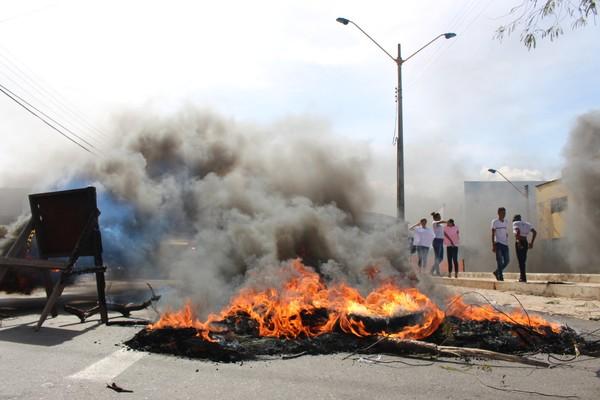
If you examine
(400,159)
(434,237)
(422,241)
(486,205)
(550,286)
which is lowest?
(550,286)

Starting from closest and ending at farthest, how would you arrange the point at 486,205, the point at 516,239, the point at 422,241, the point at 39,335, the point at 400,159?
1. the point at 39,335
2. the point at 516,239
3. the point at 422,241
4. the point at 400,159
5. the point at 486,205

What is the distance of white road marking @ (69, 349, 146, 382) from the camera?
4.18 metres

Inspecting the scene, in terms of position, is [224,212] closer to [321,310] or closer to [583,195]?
[321,310]

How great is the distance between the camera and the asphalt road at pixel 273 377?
3.78 meters

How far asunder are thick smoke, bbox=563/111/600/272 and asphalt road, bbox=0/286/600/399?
Answer: 19.1m

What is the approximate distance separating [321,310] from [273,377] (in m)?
1.67

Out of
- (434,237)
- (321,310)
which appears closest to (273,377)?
(321,310)

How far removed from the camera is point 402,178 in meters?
16.7

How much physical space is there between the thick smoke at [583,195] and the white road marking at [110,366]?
2067 centimetres

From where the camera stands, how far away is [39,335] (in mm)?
6086

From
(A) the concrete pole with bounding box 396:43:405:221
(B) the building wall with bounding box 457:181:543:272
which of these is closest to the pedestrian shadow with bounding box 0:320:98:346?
(A) the concrete pole with bounding box 396:43:405:221

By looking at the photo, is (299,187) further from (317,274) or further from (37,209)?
(37,209)

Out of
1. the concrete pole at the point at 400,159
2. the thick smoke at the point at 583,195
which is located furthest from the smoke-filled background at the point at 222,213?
the thick smoke at the point at 583,195

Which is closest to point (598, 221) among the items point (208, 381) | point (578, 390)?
point (578, 390)
